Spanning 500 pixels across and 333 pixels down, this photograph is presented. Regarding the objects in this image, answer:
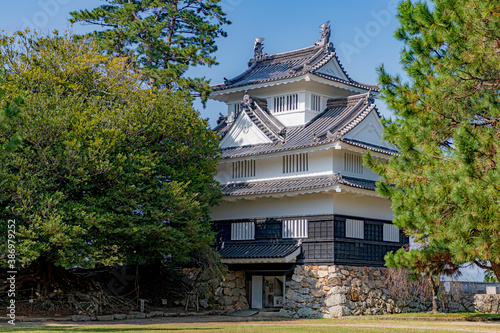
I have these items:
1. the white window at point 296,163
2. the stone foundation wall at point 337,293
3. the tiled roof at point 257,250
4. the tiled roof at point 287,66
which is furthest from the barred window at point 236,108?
the stone foundation wall at point 337,293

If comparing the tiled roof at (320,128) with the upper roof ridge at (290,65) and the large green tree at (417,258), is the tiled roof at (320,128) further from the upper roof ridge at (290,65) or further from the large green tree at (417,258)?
the large green tree at (417,258)

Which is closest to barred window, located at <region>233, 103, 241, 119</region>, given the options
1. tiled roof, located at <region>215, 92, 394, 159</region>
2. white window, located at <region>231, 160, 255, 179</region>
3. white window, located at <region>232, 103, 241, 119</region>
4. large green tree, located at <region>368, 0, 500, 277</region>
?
white window, located at <region>232, 103, 241, 119</region>

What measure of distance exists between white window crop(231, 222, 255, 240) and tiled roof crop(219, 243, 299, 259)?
0.43 m

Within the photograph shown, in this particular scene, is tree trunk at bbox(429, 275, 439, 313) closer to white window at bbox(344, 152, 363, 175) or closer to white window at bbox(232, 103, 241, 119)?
white window at bbox(344, 152, 363, 175)

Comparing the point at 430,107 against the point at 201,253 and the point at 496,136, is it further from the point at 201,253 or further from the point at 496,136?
the point at 201,253

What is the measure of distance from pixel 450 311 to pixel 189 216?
14.1 m

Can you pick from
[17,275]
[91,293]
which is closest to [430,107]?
[91,293]

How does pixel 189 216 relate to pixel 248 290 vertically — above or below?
above

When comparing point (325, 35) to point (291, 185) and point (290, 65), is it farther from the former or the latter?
point (291, 185)

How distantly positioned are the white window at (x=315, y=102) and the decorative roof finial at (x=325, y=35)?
3.65 m

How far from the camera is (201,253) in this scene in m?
29.0

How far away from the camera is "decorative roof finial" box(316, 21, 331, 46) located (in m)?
35.6

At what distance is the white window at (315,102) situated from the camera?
33.3m

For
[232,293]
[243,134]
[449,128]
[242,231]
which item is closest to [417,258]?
[449,128]
